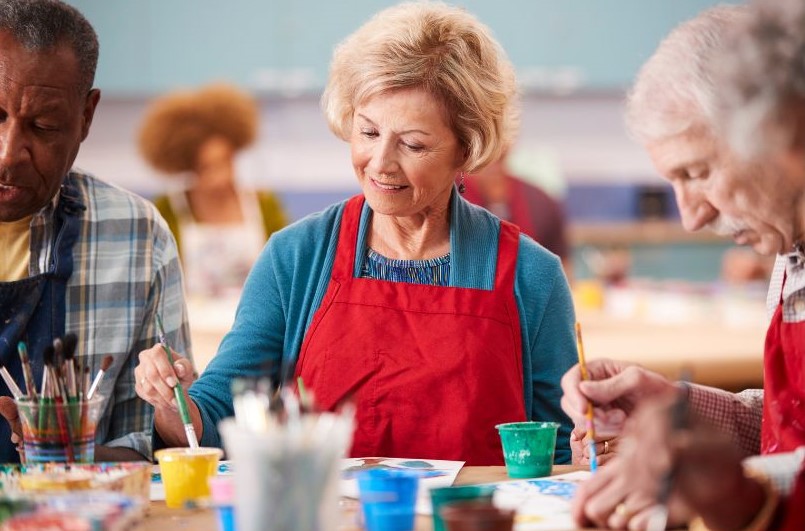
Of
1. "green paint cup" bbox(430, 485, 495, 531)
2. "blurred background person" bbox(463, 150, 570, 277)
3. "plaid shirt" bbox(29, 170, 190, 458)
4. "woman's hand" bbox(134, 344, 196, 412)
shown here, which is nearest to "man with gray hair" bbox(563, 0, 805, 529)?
"green paint cup" bbox(430, 485, 495, 531)

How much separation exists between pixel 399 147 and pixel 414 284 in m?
0.26

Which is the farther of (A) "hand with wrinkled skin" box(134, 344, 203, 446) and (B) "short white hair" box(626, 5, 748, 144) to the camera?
(A) "hand with wrinkled skin" box(134, 344, 203, 446)

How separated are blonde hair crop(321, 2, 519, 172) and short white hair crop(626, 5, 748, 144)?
2.05 feet

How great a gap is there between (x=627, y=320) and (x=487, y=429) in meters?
2.01

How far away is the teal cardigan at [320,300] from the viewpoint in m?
2.01

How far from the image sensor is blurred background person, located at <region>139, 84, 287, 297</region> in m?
4.98

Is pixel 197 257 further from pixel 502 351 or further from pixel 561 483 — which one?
pixel 561 483

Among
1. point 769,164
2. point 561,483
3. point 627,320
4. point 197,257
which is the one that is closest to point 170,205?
point 197,257

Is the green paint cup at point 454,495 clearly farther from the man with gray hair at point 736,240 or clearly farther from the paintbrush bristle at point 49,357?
the paintbrush bristle at point 49,357

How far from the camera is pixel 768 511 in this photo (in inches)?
46.1

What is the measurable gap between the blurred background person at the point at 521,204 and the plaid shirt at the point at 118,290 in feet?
8.27

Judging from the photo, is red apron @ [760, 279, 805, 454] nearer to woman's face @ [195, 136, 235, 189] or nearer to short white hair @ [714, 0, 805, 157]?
short white hair @ [714, 0, 805, 157]

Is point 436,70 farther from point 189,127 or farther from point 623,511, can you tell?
point 189,127

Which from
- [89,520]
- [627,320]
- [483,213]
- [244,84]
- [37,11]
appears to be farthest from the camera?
[244,84]
